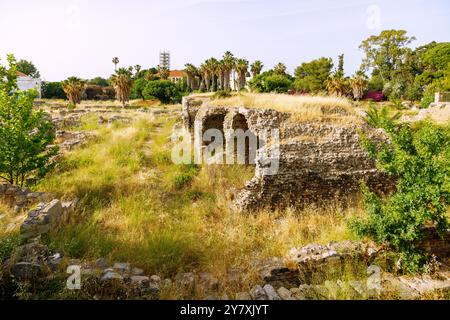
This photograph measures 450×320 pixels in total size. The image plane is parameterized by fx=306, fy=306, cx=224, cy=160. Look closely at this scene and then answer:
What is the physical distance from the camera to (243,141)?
1365 cm

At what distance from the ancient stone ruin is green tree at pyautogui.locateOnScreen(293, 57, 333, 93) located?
125 feet

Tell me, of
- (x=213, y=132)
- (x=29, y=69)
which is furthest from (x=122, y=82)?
(x=29, y=69)

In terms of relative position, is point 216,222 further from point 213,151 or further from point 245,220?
point 213,151

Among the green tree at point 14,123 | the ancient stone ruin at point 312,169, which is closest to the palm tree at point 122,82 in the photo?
the green tree at point 14,123

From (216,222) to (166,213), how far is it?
1.45m

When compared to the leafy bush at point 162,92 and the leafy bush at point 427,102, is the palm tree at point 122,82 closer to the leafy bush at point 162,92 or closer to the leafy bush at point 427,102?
the leafy bush at point 162,92

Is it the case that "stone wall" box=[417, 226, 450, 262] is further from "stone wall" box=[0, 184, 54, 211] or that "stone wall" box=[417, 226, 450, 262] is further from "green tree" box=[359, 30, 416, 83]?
"green tree" box=[359, 30, 416, 83]

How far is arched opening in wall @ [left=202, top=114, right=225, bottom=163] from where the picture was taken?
14.6m

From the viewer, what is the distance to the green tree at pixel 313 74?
46.7 m

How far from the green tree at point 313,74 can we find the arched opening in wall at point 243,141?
34.8 m

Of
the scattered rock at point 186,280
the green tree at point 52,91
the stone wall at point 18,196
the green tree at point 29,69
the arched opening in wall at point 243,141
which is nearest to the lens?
the scattered rock at point 186,280

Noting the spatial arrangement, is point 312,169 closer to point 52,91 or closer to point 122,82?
point 122,82

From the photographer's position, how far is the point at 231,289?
527 centimetres

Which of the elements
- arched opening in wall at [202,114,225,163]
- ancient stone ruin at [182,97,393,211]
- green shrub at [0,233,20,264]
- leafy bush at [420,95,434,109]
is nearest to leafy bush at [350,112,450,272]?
ancient stone ruin at [182,97,393,211]
